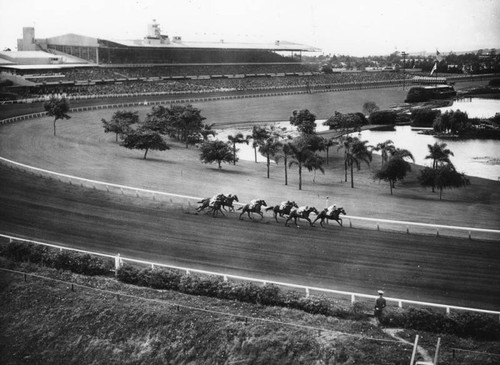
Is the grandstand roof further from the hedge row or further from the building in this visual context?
the hedge row

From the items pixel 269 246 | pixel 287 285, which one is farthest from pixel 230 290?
pixel 269 246

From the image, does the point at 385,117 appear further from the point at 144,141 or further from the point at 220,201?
the point at 220,201

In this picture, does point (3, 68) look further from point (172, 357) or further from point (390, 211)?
point (172, 357)

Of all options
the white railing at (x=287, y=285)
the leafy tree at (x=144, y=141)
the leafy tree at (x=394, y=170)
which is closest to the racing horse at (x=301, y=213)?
the white railing at (x=287, y=285)

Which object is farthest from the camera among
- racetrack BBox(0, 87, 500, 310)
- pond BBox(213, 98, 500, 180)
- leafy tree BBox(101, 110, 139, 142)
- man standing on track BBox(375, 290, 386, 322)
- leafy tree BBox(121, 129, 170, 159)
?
leafy tree BBox(101, 110, 139, 142)

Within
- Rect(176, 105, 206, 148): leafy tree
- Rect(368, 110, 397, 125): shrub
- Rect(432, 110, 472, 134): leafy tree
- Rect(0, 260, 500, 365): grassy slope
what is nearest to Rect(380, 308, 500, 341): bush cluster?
Rect(0, 260, 500, 365): grassy slope

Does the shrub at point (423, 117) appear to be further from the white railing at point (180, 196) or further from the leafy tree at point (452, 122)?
the white railing at point (180, 196)

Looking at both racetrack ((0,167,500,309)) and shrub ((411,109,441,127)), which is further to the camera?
shrub ((411,109,441,127))
